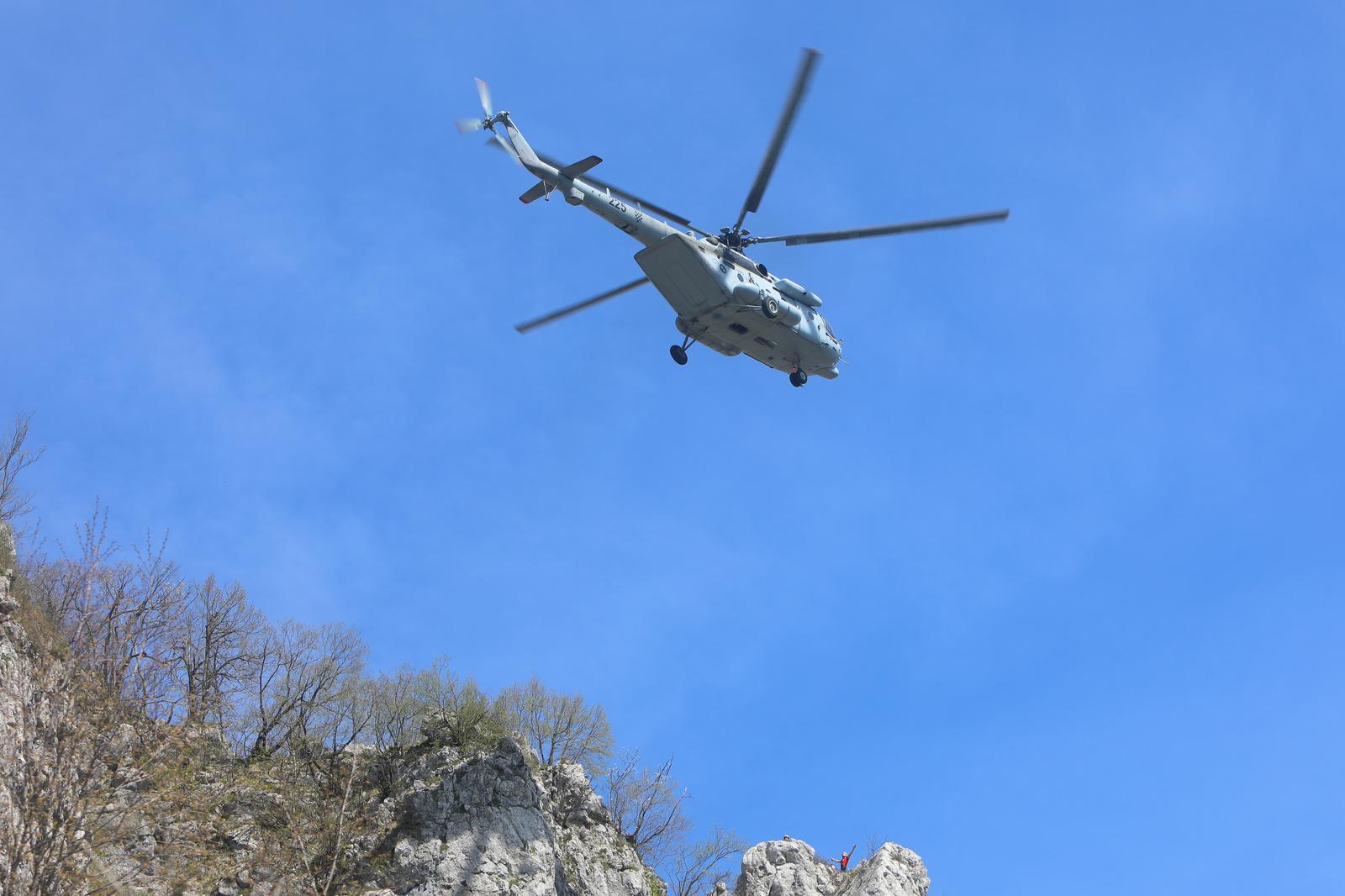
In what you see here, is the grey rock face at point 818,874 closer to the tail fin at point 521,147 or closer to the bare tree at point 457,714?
the bare tree at point 457,714

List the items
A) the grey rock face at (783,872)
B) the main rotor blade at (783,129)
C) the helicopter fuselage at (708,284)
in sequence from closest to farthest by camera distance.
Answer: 1. the main rotor blade at (783,129)
2. the helicopter fuselage at (708,284)
3. the grey rock face at (783,872)

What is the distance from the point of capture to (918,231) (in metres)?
30.8

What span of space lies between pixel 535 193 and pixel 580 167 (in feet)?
5.08

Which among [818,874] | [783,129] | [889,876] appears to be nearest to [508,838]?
[818,874]

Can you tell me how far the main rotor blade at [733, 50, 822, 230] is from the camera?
88.3 ft

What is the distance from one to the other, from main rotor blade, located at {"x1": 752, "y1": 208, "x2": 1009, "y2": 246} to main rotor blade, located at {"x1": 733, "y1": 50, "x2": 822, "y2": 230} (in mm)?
1567

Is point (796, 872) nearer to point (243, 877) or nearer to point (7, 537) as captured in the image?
point (243, 877)

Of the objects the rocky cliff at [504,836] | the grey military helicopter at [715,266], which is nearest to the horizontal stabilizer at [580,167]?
the grey military helicopter at [715,266]

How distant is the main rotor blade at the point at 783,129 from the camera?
88.3 feet

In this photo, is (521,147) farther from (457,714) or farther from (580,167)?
(457,714)

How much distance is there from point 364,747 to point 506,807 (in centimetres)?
614

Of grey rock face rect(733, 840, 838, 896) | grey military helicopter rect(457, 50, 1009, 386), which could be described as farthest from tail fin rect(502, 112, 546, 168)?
grey rock face rect(733, 840, 838, 896)

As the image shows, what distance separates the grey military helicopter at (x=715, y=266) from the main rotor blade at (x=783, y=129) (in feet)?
0.07

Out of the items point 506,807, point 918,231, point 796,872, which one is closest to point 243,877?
point 506,807
